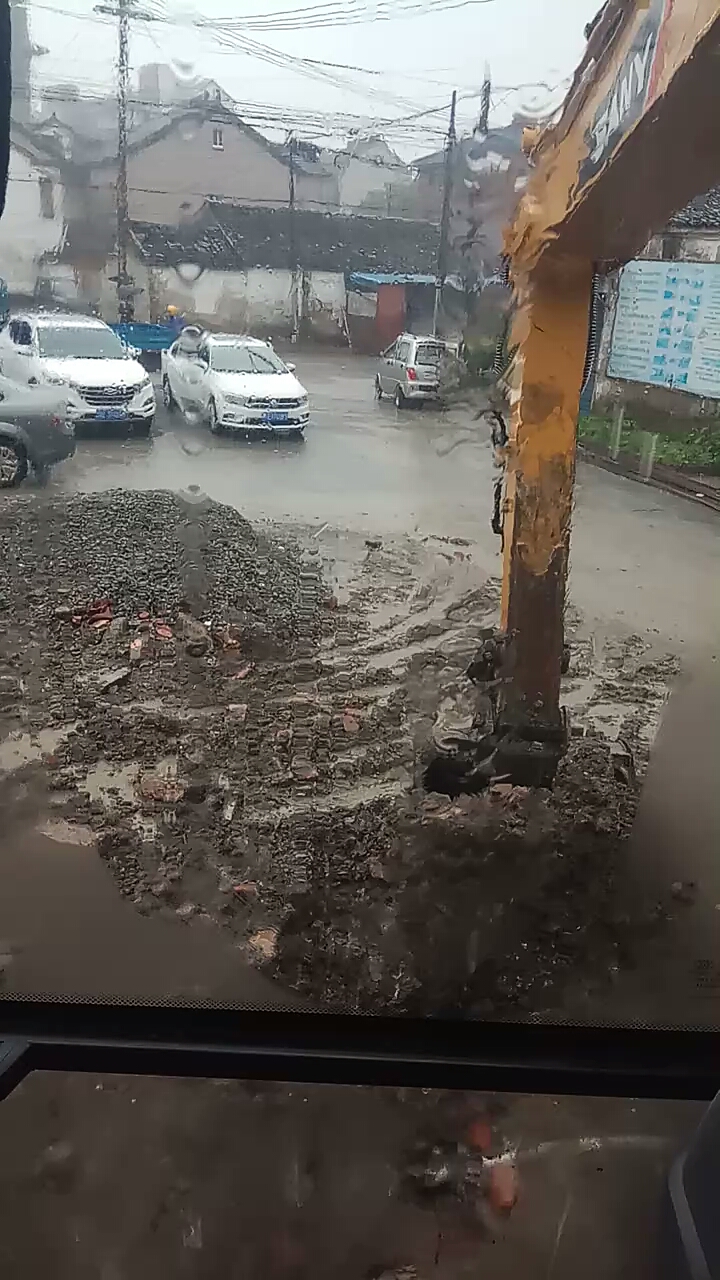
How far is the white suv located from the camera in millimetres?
1089

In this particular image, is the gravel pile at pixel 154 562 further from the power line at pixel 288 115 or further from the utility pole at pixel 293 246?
the power line at pixel 288 115

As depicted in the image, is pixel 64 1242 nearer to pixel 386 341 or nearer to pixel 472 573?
pixel 472 573

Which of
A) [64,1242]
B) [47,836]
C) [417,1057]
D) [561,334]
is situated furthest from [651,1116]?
[561,334]

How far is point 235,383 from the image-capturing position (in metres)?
1.14

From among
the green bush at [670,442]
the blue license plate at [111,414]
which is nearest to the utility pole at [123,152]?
the blue license plate at [111,414]

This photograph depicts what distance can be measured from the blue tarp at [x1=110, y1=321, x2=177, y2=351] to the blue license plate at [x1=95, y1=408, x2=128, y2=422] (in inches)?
3.4

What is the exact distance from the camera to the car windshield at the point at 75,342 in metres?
1.09

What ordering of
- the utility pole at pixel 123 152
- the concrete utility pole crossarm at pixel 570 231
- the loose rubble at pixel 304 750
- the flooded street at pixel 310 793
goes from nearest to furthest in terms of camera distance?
the concrete utility pole crossarm at pixel 570 231 → the utility pole at pixel 123 152 → the flooded street at pixel 310 793 → the loose rubble at pixel 304 750

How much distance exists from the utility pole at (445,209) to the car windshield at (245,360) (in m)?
0.22

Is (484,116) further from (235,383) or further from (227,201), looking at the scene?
(235,383)

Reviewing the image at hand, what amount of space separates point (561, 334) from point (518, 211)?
0.15 meters

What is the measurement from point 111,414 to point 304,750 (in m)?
0.55

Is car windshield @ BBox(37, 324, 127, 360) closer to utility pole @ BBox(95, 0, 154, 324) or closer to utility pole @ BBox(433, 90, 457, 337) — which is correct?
utility pole @ BBox(95, 0, 154, 324)

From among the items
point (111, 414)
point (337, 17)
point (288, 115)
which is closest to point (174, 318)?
point (111, 414)
